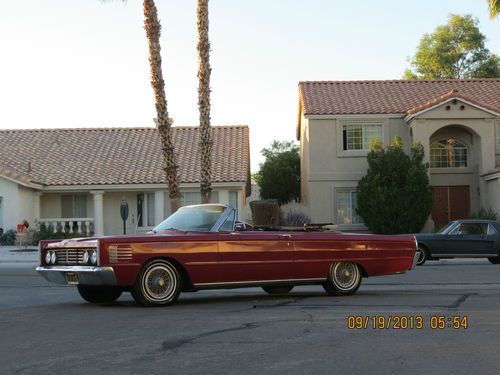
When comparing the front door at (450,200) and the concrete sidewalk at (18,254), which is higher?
the front door at (450,200)

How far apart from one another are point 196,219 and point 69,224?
912 inches

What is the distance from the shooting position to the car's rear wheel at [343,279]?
1204 cm

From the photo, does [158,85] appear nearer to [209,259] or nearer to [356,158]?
[356,158]

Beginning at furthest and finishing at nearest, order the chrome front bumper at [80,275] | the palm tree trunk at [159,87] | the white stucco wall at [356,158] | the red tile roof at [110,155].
Result: the red tile roof at [110,155] → the white stucco wall at [356,158] → the palm tree trunk at [159,87] → the chrome front bumper at [80,275]

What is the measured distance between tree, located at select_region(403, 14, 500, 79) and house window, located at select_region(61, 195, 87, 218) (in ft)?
106

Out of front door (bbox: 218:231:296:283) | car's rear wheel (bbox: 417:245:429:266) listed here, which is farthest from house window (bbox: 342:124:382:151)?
front door (bbox: 218:231:296:283)

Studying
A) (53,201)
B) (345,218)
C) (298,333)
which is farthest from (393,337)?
(53,201)

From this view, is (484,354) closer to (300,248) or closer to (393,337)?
(393,337)

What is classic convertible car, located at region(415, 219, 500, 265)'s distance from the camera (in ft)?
73.0

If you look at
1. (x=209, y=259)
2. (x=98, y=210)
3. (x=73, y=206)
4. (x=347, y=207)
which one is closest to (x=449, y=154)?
(x=347, y=207)

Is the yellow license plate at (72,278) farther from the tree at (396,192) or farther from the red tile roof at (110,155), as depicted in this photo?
the red tile roof at (110,155)

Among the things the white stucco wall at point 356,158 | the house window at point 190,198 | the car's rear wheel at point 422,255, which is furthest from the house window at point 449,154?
the car's rear wheel at point 422,255

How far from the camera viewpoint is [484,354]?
23.4 ft

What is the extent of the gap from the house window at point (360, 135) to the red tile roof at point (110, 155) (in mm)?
4698
